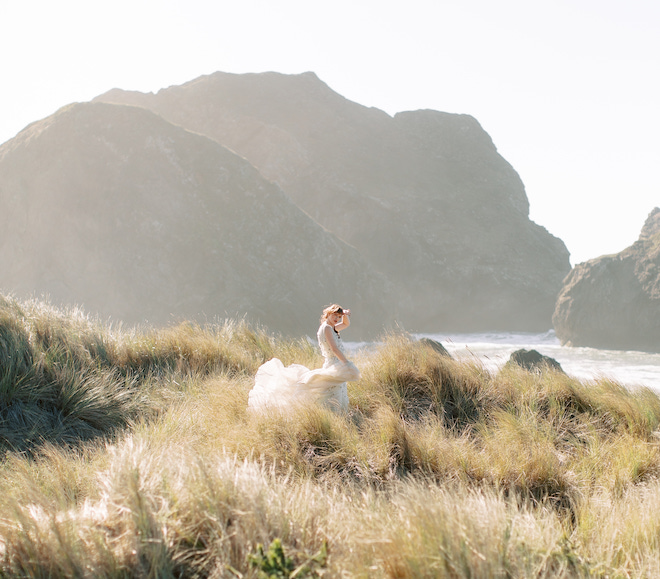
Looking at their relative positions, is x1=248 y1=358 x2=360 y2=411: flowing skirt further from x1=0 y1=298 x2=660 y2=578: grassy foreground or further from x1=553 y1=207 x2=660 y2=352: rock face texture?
x1=553 y1=207 x2=660 y2=352: rock face texture

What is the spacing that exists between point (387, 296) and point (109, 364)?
53661 millimetres

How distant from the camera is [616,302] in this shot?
162 ft

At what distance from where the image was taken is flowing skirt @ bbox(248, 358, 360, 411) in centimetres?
561

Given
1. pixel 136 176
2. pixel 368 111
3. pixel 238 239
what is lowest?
pixel 238 239

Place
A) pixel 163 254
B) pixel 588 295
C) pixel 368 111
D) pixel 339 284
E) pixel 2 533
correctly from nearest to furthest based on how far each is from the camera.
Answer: pixel 2 533 < pixel 163 254 < pixel 588 295 < pixel 339 284 < pixel 368 111

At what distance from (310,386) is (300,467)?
2.09 m

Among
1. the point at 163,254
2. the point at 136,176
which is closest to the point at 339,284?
the point at 163,254

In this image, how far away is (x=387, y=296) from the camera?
197 ft

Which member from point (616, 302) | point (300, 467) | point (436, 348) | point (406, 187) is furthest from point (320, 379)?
point (406, 187)

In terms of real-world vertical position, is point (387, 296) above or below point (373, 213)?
below

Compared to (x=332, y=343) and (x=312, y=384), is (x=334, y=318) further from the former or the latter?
(x=312, y=384)

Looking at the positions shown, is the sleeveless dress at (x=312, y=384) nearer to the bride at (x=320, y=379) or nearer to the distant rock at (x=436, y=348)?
the bride at (x=320, y=379)

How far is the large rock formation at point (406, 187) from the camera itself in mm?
83188

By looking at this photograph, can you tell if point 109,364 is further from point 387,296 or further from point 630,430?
point 387,296
